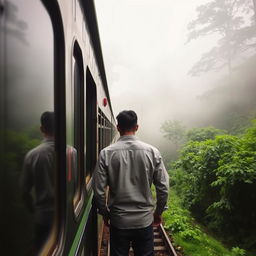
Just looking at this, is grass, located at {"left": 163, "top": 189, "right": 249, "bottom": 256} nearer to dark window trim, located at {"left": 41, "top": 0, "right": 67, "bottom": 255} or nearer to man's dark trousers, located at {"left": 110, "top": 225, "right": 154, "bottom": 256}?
man's dark trousers, located at {"left": 110, "top": 225, "right": 154, "bottom": 256}

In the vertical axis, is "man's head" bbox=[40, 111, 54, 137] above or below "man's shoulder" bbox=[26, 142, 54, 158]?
above

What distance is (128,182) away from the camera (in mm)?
2131

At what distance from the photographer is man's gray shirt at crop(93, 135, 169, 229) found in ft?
6.98

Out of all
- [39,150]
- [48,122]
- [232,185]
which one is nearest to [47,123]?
[48,122]

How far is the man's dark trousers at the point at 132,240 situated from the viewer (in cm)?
222

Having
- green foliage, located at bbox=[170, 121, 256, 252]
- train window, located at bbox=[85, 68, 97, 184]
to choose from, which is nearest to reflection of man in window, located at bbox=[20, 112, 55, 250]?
train window, located at bbox=[85, 68, 97, 184]

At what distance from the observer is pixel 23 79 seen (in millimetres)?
926

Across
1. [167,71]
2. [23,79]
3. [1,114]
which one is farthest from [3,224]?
[167,71]

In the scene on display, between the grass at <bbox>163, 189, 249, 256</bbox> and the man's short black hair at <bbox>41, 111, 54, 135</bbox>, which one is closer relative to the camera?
the man's short black hair at <bbox>41, 111, 54, 135</bbox>

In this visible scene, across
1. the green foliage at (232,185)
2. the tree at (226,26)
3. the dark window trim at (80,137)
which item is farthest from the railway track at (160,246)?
the tree at (226,26)

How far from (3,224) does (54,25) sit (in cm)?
97

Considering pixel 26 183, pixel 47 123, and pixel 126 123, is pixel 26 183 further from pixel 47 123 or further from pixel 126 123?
pixel 126 123

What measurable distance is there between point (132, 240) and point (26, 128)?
1701 millimetres

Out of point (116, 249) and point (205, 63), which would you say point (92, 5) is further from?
point (205, 63)
